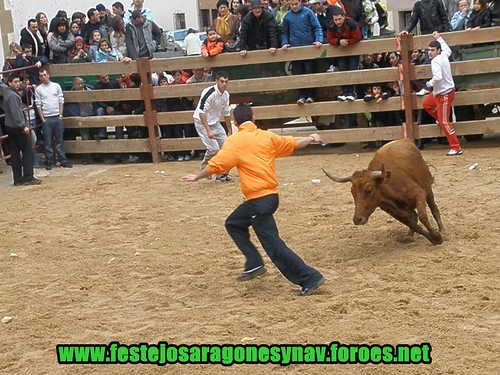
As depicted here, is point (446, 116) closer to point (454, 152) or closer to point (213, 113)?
point (454, 152)

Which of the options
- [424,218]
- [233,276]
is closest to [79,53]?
[233,276]

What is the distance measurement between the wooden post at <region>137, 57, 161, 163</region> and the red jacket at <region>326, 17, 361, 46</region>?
3173 millimetres

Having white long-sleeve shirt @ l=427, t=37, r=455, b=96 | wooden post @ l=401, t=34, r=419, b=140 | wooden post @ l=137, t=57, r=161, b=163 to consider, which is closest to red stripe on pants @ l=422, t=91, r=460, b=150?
white long-sleeve shirt @ l=427, t=37, r=455, b=96

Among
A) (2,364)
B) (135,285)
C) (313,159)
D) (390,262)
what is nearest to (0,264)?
(135,285)

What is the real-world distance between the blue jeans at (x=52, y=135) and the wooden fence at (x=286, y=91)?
532 mm

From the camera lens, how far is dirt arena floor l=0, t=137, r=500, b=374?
22.0 ft

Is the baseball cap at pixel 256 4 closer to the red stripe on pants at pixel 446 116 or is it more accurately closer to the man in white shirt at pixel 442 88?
the man in white shirt at pixel 442 88

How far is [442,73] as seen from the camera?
13.4 meters

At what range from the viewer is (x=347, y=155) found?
571 inches

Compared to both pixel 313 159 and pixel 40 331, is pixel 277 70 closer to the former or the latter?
pixel 313 159

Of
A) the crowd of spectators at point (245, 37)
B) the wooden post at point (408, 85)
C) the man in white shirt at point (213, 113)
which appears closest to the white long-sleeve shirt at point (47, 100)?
the crowd of spectators at point (245, 37)

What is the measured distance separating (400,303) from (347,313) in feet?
1.46

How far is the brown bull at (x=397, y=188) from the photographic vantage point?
866 cm

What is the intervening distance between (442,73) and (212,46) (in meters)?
3.94
